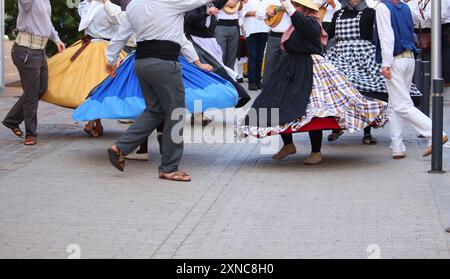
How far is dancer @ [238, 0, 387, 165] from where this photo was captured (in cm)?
1019

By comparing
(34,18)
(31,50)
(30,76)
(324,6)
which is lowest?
(30,76)

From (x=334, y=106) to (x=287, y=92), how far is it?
523 mm

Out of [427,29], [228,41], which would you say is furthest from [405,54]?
[427,29]

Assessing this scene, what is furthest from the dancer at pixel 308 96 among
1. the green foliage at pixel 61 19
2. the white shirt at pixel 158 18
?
the green foliage at pixel 61 19

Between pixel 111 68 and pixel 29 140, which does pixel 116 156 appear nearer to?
pixel 111 68

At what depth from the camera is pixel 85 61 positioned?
1224cm

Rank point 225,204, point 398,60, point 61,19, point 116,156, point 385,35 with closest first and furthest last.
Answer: point 225,204 → point 116,156 → point 385,35 → point 398,60 → point 61,19

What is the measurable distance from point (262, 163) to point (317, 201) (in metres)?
2.10

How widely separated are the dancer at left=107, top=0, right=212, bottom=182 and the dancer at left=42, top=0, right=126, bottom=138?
2.27 meters

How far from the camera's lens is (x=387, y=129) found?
1316 cm

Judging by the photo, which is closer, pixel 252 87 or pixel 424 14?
pixel 424 14

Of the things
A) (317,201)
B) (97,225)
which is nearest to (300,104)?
(317,201)

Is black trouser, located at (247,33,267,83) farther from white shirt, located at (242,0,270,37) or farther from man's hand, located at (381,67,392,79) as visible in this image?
man's hand, located at (381,67,392,79)
